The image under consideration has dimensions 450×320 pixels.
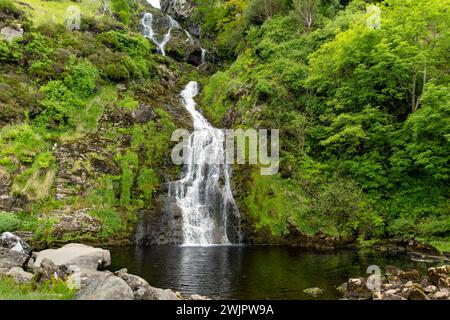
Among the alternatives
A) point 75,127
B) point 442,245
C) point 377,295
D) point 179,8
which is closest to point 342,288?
point 377,295

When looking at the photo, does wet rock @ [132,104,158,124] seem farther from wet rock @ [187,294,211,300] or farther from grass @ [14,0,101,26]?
wet rock @ [187,294,211,300]

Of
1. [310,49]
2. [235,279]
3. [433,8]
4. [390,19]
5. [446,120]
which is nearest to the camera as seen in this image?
[235,279]

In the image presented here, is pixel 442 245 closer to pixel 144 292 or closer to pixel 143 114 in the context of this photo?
pixel 144 292

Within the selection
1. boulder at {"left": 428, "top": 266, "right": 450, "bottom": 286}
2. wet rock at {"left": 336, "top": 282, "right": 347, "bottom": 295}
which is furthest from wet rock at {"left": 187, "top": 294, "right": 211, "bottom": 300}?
boulder at {"left": 428, "top": 266, "right": 450, "bottom": 286}

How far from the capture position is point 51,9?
1651 inches

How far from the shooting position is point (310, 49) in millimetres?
36094

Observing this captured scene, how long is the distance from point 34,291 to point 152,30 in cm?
5029

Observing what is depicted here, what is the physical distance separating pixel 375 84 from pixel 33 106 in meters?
26.0

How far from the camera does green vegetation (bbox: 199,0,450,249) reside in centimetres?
2419

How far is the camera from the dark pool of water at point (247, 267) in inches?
552
